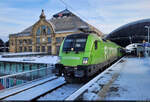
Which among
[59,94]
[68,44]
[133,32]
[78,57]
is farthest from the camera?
[133,32]

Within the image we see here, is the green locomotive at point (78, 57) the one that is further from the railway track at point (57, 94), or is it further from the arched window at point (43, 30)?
the arched window at point (43, 30)

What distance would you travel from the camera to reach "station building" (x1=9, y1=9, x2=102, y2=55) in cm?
4041

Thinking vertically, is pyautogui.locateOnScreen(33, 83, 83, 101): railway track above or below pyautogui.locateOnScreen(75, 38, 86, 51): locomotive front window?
below

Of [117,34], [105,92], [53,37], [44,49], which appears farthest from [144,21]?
[105,92]

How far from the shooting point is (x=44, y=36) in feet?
143

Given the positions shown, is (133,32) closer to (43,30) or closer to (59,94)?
(43,30)

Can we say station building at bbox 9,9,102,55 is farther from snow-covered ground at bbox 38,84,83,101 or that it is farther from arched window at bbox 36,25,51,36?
snow-covered ground at bbox 38,84,83,101

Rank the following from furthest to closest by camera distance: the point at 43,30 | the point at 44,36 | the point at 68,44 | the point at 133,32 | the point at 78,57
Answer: the point at 133,32 < the point at 43,30 < the point at 44,36 < the point at 68,44 < the point at 78,57

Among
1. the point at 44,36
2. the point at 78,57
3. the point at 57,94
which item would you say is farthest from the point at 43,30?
the point at 57,94

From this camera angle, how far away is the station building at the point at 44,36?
40406mm

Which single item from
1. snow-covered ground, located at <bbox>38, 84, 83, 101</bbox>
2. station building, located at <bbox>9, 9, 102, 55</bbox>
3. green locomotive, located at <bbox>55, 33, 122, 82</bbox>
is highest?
station building, located at <bbox>9, 9, 102, 55</bbox>

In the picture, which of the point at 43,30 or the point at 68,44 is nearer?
the point at 68,44

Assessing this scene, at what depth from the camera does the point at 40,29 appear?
44.2m

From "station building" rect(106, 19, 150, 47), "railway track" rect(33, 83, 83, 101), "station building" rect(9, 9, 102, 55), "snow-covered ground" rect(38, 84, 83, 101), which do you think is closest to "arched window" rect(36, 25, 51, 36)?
"station building" rect(9, 9, 102, 55)
